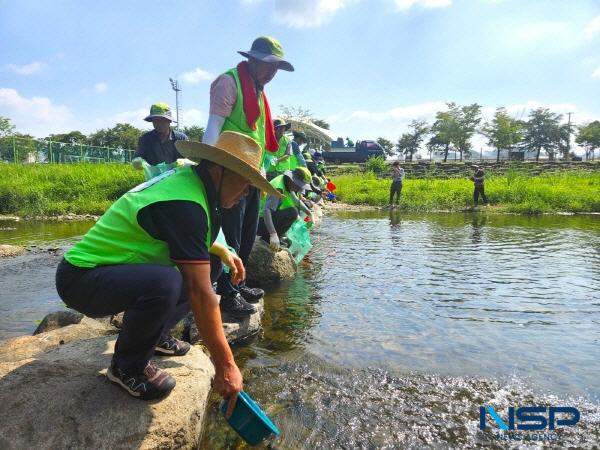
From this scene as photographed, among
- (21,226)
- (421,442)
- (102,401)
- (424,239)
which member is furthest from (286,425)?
(21,226)

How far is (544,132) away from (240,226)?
188ft

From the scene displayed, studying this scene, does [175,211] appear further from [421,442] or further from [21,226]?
[21,226]

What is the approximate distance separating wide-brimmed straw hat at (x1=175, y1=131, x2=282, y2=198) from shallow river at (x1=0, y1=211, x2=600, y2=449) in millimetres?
1364

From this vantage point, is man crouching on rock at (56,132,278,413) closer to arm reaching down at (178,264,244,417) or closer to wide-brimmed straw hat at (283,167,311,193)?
arm reaching down at (178,264,244,417)

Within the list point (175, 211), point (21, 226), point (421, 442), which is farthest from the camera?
point (21, 226)

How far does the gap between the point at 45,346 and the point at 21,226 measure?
981 centimetres

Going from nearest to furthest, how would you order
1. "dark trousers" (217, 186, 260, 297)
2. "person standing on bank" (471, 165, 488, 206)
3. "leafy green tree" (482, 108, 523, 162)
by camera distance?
"dark trousers" (217, 186, 260, 297), "person standing on bank" (471, 165, 488, 206), "leafy green tree" (482, 108, 523, 162)

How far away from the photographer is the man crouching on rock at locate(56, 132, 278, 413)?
175 centimetres

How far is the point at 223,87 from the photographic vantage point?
3324mm

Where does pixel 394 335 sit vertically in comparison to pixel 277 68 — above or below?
below

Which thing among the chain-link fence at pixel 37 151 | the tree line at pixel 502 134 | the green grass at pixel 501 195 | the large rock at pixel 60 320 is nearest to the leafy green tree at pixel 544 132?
the tree line at pixel 502 134

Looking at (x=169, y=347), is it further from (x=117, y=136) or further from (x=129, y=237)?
(x=117, y=136)

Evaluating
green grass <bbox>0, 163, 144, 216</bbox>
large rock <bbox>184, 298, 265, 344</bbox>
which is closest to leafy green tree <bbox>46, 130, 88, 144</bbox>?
green grass <bbox>0, 163, 144, 216</bbox>

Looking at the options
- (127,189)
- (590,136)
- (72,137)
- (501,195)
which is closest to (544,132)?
(590,136)
